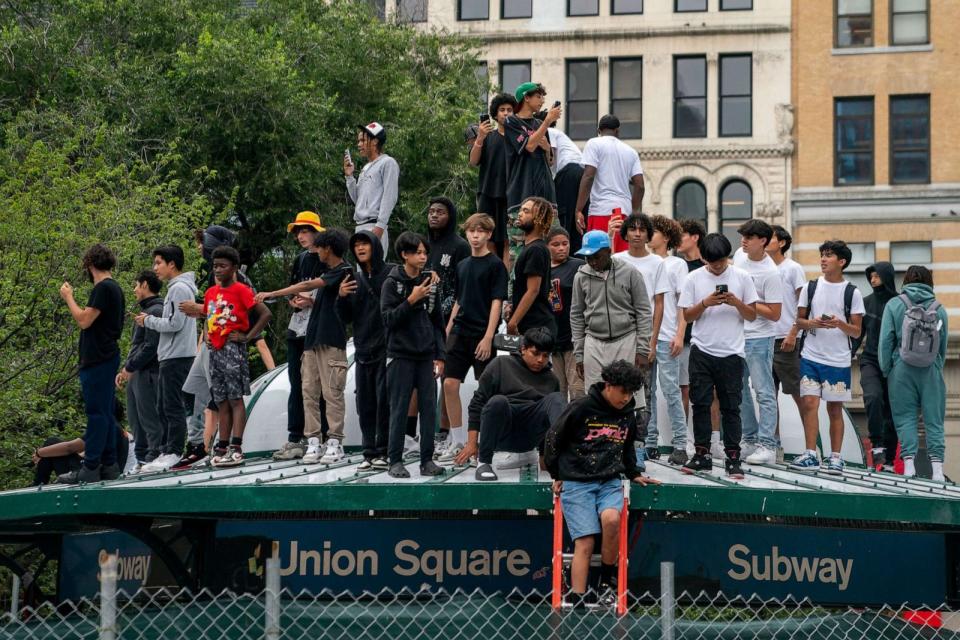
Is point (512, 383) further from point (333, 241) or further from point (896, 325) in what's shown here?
point (896, 325)

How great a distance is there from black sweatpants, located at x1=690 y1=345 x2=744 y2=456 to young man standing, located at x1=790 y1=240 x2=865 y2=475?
1350 mm

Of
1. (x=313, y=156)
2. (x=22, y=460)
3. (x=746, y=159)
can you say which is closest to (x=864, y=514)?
(x=22, y=460)

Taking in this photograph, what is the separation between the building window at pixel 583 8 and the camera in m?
35.3

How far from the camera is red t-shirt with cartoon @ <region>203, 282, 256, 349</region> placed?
11.8 metres

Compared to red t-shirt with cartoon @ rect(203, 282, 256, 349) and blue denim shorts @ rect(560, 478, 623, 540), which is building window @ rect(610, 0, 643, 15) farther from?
blue denim shorts @ rect(560, 478, 623, 540)

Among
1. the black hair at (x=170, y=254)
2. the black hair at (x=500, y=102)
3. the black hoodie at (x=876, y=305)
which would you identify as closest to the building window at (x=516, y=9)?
the black hoodie at (x=876, y=305)

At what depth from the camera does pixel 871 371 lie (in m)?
14.2

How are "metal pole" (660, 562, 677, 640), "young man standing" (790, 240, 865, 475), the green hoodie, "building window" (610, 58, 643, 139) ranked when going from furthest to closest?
"building window" (610, 58, 643, 139), the green hoodie, "young man standing" (790, 240, 865, 475), "metal pole" (660, 562, 677, 640)

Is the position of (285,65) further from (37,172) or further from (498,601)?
(498,601)

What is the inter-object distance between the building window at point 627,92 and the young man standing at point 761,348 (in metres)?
23.3

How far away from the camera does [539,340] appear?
34.6ft

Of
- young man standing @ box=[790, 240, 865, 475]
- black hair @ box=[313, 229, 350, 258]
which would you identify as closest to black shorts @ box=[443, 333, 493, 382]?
black hair @ box=[313, 229, 350, 258]

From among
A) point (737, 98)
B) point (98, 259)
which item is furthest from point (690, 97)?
point (98, 259)

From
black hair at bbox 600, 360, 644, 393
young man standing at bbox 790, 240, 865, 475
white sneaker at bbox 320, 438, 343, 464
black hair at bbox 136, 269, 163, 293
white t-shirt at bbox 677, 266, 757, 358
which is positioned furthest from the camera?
black hair at bbox 136, 269, 163, 293
